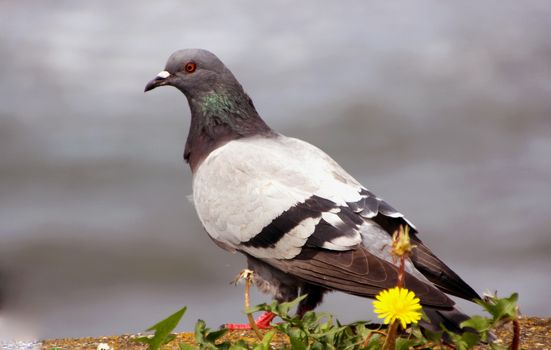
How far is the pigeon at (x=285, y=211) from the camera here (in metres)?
5.02

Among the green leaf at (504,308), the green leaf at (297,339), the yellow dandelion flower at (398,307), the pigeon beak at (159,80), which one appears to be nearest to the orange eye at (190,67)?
the pigeon beak at (159,80)

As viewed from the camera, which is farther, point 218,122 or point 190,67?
point 190,67

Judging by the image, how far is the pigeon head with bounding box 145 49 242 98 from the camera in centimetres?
655

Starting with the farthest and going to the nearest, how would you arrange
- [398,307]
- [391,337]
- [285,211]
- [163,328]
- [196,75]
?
[196,75]
[285,211]
[163,328]
[391,337]
[398,307]

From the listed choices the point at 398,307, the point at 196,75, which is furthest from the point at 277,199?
the point at 398,307

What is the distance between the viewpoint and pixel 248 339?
16.2 feet

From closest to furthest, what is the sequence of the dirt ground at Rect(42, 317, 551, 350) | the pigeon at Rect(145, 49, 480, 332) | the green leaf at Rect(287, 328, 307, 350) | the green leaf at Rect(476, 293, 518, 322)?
the green leaf at Rect(476, 293, 518, 322) → the green leaf at Rect(287, 328, 307, 350) → the dirt ground at Rect(42, 317, 551, 350) → the pigeon at Rect(145, 49, 480, 332)

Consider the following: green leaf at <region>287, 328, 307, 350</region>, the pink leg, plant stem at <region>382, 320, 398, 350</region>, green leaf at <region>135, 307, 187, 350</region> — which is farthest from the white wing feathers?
plant stem at <region>382, 320, 398, 350</region>

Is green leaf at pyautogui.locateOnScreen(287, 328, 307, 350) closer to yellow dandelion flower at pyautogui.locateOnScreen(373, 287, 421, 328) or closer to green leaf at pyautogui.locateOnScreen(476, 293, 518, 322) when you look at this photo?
yellow dandelion flower at pyautogui.locateOnScreen(373, 287, 421, 328)

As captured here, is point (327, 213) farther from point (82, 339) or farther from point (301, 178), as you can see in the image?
point (82, 339)

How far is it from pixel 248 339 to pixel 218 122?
2.14 m

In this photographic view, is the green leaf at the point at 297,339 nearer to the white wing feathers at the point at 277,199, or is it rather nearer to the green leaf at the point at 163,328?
the green leaf at the point at 163,328

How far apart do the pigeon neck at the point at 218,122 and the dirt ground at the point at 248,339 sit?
179cm

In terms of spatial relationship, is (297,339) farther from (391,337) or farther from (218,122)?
(218,122)
